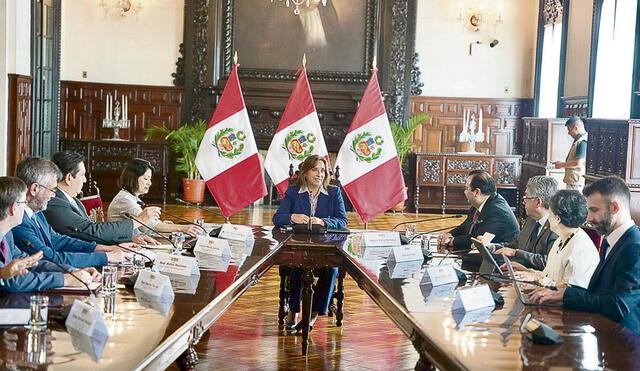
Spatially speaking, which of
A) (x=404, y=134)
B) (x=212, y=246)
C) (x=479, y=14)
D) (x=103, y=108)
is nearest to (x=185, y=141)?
(x=103, y=108)

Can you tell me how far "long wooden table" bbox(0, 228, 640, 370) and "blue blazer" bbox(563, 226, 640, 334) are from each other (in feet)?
0.27

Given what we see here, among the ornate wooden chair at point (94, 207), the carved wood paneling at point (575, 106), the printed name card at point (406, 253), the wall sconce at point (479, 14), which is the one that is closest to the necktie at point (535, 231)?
the printed name card at point (406, 253)

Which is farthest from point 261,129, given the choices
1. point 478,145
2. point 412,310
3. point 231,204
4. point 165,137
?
point 412,310

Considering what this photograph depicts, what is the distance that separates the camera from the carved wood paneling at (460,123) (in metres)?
14.0

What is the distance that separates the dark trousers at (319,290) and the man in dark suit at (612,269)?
250 cm

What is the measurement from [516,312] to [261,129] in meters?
10.3

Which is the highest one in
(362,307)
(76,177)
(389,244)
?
(76,177)

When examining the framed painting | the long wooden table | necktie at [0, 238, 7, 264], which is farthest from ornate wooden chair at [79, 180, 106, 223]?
the framed painting

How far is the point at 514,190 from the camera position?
13648 millimetres

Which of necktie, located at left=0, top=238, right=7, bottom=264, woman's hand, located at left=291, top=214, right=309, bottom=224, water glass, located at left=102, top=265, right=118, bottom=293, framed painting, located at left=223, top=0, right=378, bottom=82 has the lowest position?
woman's hand, located at left=291, top=214, right=309, bottom=224

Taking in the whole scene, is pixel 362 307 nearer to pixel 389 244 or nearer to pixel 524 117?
pixel 389 244

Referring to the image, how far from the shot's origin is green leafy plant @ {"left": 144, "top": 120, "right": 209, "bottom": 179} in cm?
1292

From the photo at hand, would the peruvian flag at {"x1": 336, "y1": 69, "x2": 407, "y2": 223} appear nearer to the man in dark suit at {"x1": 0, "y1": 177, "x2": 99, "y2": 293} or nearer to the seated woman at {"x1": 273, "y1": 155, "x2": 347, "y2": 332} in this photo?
the seated woman at {"x1": 273, "y1": 155, "x2": 347, "y2": 332}

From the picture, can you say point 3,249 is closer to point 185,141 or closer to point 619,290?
point 619,290
